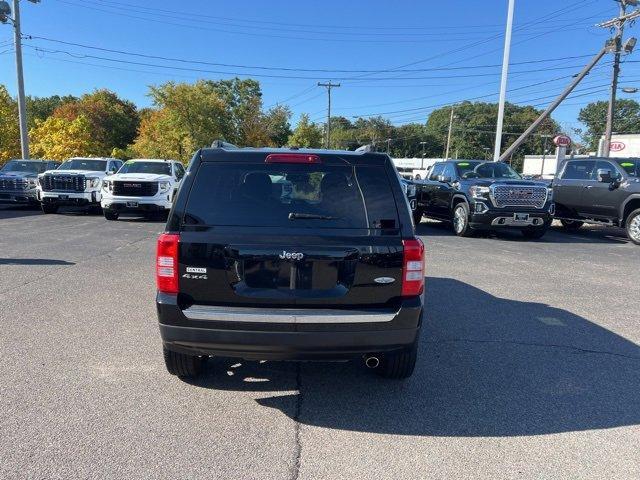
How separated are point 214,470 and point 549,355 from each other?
337cm

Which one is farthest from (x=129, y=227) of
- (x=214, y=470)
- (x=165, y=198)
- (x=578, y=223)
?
(x=578, y=223)

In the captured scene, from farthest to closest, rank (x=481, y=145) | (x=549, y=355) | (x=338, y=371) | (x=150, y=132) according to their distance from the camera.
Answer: (x=481, y=145) → (x=150, y=132) → (x=549, y=355) → (x=338, y=371)

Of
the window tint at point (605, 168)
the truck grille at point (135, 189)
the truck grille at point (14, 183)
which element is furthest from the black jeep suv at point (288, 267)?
the truck grille at point (14, 183)

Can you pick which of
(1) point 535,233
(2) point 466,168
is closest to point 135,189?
(2) point 466,168

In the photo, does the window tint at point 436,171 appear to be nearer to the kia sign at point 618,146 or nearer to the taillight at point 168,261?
the taillight at point 168,261

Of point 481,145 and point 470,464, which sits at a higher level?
point 481,145

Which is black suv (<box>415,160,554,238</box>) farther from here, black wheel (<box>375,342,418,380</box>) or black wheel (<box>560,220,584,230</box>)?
black wheel (<box>375,342,418,380</box>)

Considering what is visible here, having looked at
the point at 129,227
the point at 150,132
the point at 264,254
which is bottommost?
the point at 129,227

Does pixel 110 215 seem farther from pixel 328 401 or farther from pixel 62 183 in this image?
pixel 328 401

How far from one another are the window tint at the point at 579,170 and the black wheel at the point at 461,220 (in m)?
3.57

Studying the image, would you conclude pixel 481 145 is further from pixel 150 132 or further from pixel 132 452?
pixel 132 452

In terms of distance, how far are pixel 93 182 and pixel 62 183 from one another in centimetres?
93

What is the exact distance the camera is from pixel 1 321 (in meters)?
5.29

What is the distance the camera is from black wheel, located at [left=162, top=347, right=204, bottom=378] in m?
3.77
